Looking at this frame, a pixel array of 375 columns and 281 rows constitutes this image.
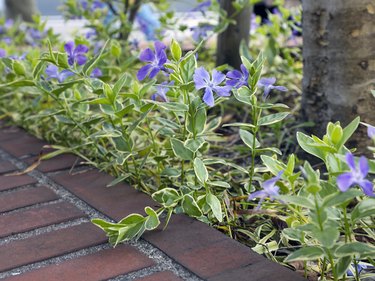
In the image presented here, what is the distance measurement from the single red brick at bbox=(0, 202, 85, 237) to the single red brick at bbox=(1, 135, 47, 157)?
49 cm

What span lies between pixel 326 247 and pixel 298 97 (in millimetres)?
1587

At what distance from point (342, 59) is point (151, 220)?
0.77m

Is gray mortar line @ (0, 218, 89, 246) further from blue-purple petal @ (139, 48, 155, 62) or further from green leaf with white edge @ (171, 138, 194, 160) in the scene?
blue-purple petal @ (139, 48, 155, 62)

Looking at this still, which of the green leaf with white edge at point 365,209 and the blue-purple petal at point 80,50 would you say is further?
the blue-purple petal at point 80,50

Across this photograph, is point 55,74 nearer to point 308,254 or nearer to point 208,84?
point 208,84

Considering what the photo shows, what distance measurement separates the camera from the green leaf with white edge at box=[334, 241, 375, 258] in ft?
3.66

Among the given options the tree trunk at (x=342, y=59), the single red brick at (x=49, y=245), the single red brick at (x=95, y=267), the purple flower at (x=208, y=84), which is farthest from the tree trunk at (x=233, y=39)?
the single red brick at (x=95, y=267)

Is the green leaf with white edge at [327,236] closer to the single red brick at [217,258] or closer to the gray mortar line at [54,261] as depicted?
the single red brick at [217,258]

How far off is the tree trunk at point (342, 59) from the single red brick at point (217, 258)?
26.1 inches

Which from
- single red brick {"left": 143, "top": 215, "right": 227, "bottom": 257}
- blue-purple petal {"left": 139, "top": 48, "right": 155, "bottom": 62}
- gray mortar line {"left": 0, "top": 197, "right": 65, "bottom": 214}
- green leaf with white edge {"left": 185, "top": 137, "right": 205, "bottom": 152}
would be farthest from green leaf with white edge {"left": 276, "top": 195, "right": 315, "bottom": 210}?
gray mortar line {"left": 0, "top": 197, "right": 65, "bottom": 214}

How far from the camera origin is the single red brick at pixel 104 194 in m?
1.59

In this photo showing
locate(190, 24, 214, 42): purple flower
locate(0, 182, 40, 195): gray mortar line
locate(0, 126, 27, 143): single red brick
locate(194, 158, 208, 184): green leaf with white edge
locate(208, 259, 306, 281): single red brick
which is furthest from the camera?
locate(190, 24, 214, 42): purple flower

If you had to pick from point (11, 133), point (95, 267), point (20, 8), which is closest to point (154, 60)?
point (95, 267)

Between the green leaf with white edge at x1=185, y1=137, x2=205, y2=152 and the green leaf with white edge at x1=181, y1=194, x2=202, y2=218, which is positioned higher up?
the green leaf with white edge at x1=185, y1=137, x2=205, y2=152
